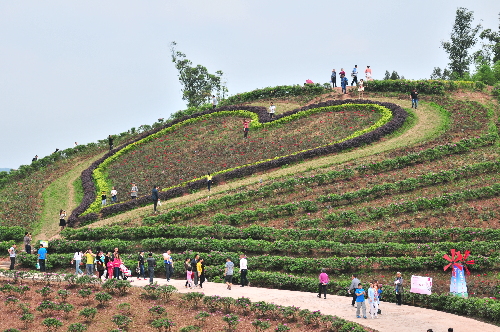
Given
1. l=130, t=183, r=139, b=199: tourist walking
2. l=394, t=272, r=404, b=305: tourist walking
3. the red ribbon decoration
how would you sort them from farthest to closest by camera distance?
1. l=130, t=183, r=139, b=199: tourist walking
2. the red ribbon decoration
3. l=394, t=272, r=404, b=305: tourist walking

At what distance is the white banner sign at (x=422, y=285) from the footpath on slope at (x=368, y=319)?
2.14ft

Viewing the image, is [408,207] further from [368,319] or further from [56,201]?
[56,201]

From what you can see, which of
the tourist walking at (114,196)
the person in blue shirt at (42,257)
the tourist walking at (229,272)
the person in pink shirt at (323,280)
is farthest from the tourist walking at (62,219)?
the person in pink shirt at (323,280)

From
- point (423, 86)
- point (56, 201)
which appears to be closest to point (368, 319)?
point (56, 201)

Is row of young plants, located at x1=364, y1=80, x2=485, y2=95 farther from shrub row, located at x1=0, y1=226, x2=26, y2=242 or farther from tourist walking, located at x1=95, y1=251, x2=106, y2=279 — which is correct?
tourist walking, located at x1=95, y1=251, x2=106, y2=279

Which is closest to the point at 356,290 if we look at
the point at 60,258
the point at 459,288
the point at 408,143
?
the point at 459,288

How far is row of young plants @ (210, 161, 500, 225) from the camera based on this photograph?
33781 mm

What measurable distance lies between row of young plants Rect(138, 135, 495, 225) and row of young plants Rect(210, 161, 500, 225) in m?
1.60

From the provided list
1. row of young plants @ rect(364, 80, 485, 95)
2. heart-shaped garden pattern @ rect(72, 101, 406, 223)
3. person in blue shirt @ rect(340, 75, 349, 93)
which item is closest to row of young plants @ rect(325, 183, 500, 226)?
heart-shaped garden pattern @ rect(72, 101, 406, 223)

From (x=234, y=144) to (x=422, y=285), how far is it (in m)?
23.4

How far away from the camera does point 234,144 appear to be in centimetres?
4581

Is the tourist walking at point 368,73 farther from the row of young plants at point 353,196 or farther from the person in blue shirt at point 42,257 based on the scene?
the person in blue shirt at point 42,257

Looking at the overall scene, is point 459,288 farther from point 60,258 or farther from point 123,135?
point 123,135

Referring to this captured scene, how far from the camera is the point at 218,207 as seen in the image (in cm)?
3578
